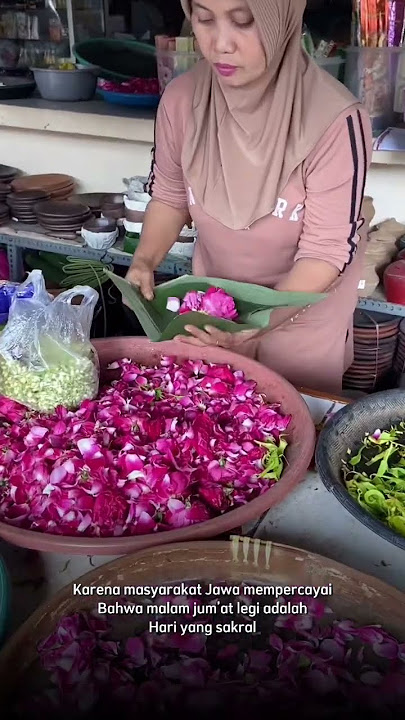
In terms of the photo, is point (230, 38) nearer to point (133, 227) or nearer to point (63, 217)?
point (133, 227)

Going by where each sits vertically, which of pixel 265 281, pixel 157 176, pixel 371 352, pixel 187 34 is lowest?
pixel 371 352

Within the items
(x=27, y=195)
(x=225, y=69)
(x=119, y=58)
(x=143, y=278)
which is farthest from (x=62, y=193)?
(x=225, y=69)

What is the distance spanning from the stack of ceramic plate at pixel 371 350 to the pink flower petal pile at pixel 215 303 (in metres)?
1.52

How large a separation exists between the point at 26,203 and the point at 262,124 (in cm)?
184

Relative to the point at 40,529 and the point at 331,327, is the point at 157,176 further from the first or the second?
the point at 40,529

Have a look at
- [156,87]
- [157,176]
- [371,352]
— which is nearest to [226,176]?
[157,176]

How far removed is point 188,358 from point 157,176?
563 millimetres

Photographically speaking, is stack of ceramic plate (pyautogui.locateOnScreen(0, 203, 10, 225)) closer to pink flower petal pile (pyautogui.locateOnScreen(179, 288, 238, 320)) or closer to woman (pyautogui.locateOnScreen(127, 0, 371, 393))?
woman (pyautogui.locateOnScreen(127, 0, 371, 393))

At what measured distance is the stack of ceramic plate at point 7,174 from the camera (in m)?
3.15

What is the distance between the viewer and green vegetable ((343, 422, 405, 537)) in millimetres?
954

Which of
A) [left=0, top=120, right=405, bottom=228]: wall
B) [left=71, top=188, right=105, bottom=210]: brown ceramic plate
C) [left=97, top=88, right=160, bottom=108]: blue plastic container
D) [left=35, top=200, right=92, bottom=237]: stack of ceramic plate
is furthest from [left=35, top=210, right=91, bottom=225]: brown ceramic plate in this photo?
[left=97, top=88, right=160, bottom=108]: blue plastic container

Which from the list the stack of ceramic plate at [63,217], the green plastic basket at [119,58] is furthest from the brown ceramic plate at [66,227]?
the green plastic basket at [119,58]

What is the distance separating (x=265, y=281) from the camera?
5.10 ft

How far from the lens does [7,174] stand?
10.4ft
